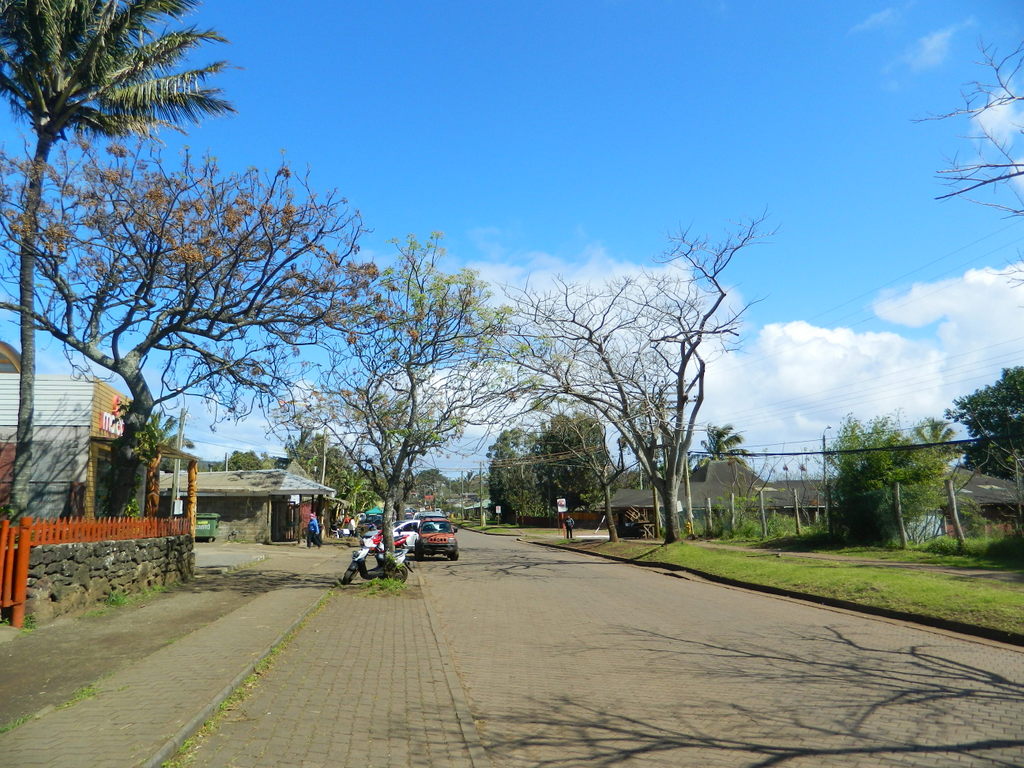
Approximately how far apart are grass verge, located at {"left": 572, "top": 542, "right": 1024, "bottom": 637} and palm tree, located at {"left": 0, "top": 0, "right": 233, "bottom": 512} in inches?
625

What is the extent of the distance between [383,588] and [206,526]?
2287 cm

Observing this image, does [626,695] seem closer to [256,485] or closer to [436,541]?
[436,541]

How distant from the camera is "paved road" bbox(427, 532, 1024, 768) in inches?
226

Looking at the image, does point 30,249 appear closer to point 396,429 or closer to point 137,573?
point 137,573

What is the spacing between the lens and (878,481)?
2673 centimetres

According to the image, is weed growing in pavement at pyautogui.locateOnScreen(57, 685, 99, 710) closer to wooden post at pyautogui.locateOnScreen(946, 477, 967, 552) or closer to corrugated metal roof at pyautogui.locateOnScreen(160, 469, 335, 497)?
wooden post at pyautogui.locateOnScreen(946, 477, 967, 552)

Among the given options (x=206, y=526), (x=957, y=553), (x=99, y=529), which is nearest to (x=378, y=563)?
(x=99, y=529)

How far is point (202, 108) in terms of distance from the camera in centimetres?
1670

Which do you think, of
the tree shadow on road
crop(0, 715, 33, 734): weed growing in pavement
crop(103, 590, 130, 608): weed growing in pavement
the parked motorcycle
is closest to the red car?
the parked motorcycle

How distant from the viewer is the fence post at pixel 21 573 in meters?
10.0

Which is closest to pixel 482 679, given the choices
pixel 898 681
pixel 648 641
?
pixel 648 641

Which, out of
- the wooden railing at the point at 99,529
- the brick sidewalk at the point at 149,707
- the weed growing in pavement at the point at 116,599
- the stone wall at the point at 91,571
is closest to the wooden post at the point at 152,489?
the wooden railing at the point at 99,529

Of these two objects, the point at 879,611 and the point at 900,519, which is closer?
the point at 879,611

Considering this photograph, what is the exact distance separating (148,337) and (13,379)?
19.3ft
